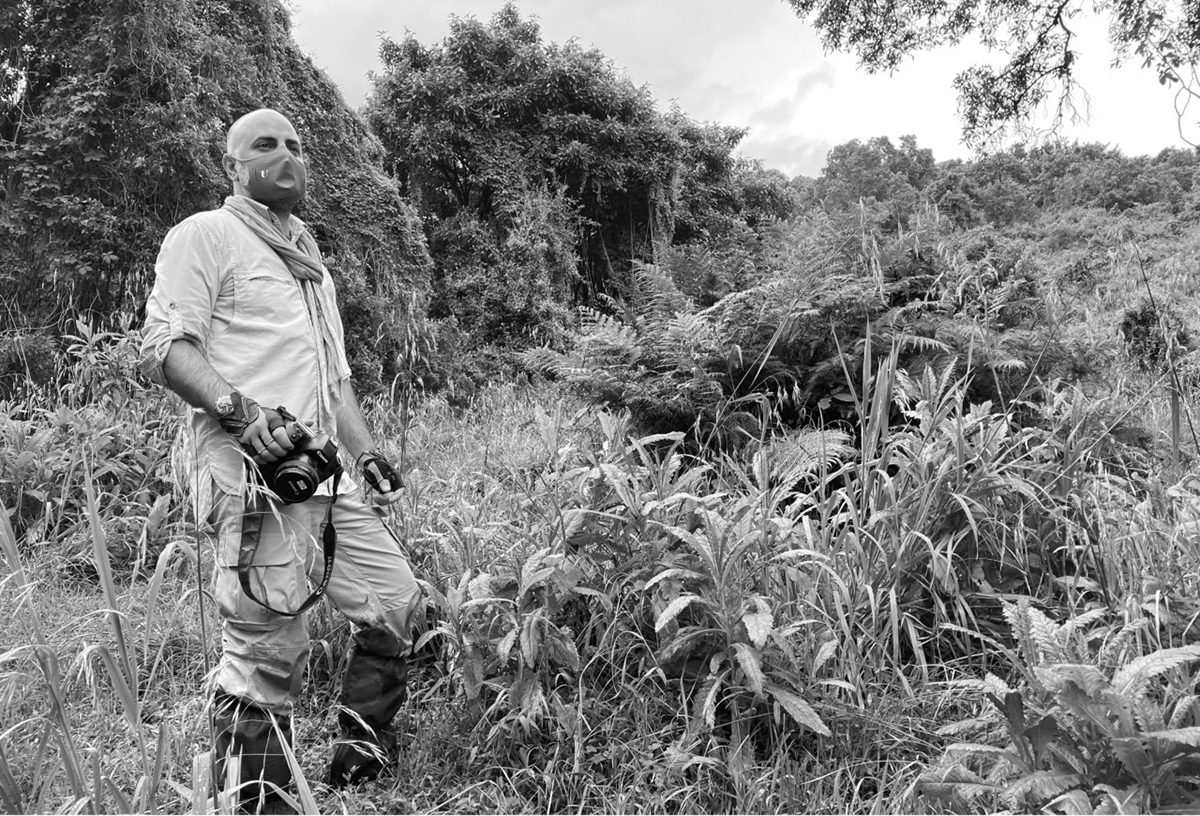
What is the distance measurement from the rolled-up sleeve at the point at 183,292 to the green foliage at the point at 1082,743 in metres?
2.25

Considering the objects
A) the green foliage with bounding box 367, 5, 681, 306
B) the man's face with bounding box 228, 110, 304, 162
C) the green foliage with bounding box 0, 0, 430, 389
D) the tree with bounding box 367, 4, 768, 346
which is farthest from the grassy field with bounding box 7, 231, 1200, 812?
the green foliage with bounding box 367, 5, 681, 306

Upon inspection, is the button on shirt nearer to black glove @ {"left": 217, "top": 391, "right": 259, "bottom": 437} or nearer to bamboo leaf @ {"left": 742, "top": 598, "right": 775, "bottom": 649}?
black glove @ {"left": 217, "top": 391, "right": 259, "bottom": 437}

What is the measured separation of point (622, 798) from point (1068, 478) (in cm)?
203

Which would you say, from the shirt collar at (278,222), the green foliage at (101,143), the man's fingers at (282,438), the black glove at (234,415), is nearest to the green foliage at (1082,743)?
the man's fingers at (282,438)

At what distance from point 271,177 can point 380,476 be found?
1042 millimetres

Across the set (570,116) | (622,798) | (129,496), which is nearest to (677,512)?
(622,798)

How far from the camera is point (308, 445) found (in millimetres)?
2070

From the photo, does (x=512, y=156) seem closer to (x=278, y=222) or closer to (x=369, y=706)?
(x=278, y=222)

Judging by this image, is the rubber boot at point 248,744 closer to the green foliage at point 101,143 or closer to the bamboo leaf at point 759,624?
the bamboo leaf at point 759,624

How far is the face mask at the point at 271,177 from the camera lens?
8.27 feet

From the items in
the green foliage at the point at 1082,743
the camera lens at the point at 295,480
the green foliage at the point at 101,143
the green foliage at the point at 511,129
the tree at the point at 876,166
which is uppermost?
the tree at the point at 876,166

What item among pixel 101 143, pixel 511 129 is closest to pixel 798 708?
pixel 101 143

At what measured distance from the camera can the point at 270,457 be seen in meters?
2.01

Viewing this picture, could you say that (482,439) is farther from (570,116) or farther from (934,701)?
(570,116)
